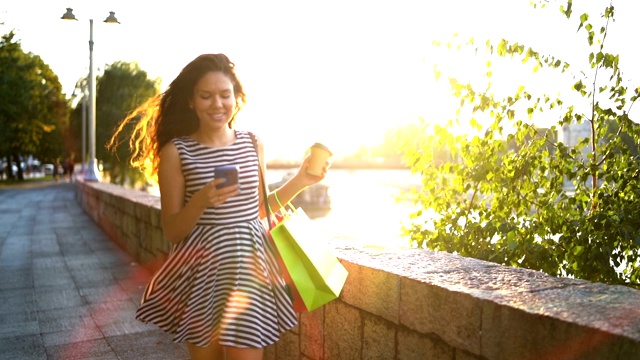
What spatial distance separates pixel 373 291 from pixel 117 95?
40.6 m

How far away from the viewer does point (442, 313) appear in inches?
111

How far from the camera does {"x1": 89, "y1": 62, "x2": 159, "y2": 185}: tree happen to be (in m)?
41.1

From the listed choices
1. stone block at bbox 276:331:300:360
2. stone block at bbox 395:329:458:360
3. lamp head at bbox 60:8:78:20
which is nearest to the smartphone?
stone block at bbox 395:329:458:360

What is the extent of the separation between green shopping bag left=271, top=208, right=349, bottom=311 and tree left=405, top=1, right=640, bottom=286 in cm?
228

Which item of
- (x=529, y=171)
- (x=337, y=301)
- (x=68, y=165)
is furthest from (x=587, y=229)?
(x=68, y=165)

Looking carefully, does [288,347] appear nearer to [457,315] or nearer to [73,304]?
[457,315]

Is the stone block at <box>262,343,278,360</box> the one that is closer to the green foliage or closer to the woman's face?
the woman's face

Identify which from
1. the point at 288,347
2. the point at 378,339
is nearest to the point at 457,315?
the point at 378,339

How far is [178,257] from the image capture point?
9.44 feet

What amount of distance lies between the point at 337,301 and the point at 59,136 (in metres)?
64.0

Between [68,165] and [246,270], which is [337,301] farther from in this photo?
[68,165]

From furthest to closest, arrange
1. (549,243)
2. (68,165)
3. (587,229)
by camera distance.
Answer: (68,165) → (549,243) → (587,229)

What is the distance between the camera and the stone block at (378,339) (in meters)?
3.17

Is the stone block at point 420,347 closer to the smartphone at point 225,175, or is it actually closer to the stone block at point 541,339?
the stone block at point 541,339
